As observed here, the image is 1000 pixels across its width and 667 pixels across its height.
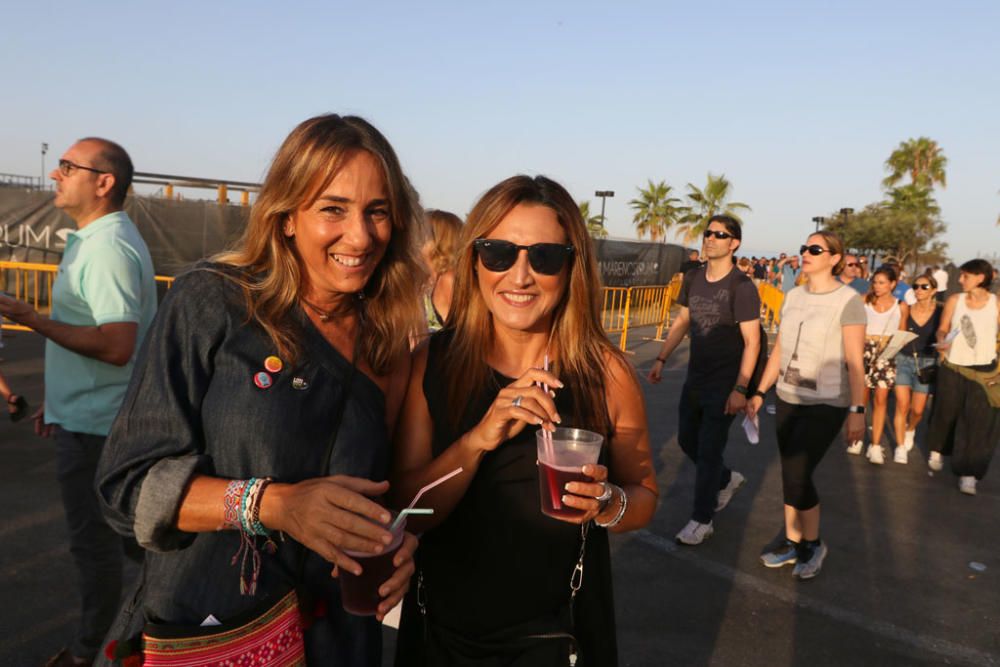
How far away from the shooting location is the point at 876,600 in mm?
4293

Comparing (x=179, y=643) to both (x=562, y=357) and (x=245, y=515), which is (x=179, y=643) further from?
(x=562, y=357)

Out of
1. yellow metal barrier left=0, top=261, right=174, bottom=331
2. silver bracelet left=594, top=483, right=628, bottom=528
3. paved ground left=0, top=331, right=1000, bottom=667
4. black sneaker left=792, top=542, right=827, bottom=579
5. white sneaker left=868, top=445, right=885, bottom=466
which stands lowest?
paved ground left=0, top=331, right=1000, bottom=667

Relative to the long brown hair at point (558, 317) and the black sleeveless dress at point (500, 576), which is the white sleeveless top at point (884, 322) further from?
the black sleeveless dress at point (500, 576)

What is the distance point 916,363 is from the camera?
7973 mm

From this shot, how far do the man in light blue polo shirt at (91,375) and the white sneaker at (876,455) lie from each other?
713 cm

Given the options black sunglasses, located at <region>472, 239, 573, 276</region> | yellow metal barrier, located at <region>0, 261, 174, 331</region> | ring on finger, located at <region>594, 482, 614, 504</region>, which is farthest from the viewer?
yellow metal barrier, located at <region>0, 261, 174, 331</region>

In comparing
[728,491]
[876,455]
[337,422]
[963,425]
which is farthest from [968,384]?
[337,422]

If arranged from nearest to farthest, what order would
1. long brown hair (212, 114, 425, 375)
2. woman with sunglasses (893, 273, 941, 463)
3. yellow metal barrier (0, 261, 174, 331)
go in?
long brown hair (212, 114, 425, 375) → woman with sunglasses (893, 273, 941, 463) → yellow metal barrier (0, 261, 174, 331)

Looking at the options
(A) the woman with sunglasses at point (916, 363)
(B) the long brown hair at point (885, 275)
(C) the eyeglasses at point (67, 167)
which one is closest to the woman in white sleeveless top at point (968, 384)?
(A) the woman with sunglasses at point (916, 363)

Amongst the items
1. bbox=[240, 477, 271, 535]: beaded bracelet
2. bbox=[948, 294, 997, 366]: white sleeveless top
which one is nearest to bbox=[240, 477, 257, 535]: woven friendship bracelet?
bbox=[240, 477, 271, 535]: beaded bracelet

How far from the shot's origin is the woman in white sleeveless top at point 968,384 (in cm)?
652

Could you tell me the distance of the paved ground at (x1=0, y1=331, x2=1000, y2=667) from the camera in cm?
364

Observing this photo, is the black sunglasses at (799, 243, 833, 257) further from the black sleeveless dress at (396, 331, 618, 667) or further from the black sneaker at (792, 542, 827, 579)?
the black sleeveless dress at (396, 331, 618, 667)

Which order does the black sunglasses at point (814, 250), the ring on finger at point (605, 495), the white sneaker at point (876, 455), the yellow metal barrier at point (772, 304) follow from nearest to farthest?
the ring on finger at point (605, 495), the black sunglasses at point (814, 250), the white sneaker at point (876, 455), the yellow metal barrier at point (772, 304)
